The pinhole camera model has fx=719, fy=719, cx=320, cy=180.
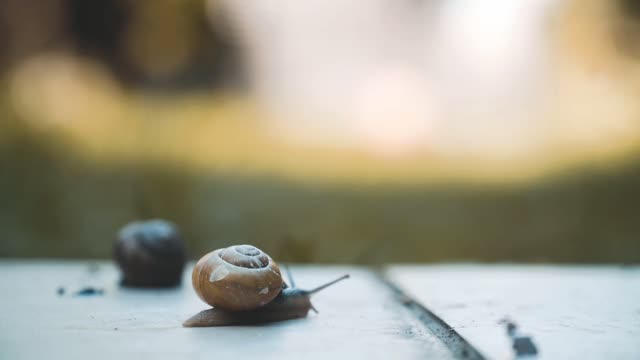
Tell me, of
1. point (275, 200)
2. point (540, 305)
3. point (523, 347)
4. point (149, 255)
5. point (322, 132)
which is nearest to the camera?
point (523, 347)

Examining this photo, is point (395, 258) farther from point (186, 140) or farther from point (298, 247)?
point (186, 140)

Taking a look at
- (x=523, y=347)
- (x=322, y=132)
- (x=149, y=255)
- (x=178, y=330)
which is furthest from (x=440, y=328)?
(x=322, y=132)

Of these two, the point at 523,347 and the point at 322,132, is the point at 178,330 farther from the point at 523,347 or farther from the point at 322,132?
the point at 322,132

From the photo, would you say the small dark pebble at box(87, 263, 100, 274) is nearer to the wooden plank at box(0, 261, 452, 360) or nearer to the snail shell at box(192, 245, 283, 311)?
the wooden plank at box(0, 261, 452, 360)

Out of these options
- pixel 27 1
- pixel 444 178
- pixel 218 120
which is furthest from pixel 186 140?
pixel 444 178

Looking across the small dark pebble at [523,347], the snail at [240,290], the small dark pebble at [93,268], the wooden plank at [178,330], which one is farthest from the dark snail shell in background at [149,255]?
the small dark pebble at [523,347]
